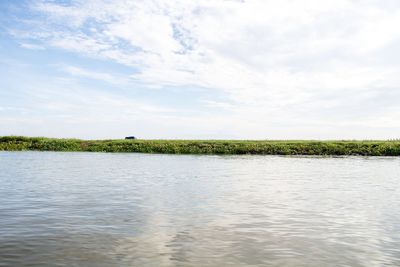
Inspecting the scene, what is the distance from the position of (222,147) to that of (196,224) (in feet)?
170

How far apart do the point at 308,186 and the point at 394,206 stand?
23.0 feet

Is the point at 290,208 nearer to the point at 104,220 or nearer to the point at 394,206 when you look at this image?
the point at 394,206

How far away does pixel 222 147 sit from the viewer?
65062mm

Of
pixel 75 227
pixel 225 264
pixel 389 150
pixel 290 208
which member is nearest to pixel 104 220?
pixel 75 227

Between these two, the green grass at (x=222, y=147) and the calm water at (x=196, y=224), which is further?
the green grass at (x=222, y=147)

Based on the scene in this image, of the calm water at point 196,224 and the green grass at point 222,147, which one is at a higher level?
the green grass at point 222,147

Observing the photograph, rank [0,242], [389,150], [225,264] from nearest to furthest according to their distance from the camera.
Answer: [225,264], [0,242], [389,150]

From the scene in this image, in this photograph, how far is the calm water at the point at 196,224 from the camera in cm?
985

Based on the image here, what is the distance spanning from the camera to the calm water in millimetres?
9852

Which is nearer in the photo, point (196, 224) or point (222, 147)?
point (196, 224)

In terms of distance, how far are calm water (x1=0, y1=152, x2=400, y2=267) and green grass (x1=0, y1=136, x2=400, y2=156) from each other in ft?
124

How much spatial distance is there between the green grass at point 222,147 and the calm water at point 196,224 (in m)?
37.9

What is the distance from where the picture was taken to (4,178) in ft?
81.3

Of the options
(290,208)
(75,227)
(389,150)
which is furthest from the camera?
(389,150)
